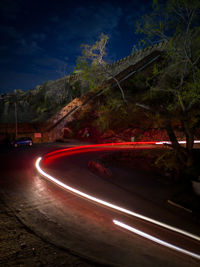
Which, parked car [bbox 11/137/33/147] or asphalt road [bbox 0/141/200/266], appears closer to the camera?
asphalt road [bbox 0/141/200/266]

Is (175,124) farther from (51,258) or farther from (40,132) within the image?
(51,258)

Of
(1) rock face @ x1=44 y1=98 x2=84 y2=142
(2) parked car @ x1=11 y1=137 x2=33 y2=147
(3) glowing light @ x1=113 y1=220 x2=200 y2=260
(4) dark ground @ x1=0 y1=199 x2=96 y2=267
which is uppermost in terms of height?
(1) rock face @ x1=44 y1=98 x2=84 y2=142

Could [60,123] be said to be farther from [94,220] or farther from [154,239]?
[154,239]

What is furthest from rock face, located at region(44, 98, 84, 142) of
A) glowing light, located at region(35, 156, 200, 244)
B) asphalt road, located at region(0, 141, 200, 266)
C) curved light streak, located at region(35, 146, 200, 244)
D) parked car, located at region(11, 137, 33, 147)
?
curved light streak, located at region(35, 146, 200, 244)

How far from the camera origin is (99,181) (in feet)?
33.2

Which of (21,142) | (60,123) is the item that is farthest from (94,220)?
(60,123)

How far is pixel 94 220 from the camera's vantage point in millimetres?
5902

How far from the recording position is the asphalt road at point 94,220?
13.9 feet

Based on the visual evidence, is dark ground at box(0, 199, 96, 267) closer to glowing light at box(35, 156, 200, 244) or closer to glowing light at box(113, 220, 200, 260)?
glowing light at box(113, 220, 200, 260)

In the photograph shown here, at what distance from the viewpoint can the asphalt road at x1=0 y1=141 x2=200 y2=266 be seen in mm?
4234

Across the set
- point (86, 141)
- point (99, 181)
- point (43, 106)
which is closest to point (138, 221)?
point (99, 181)

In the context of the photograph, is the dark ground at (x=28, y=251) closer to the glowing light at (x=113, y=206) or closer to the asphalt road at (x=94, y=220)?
the asphalt road at (x=94, y=220)

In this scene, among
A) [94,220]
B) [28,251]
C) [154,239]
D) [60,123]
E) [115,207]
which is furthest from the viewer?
[60,123]

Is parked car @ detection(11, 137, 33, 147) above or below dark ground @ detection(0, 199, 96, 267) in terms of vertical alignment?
above
